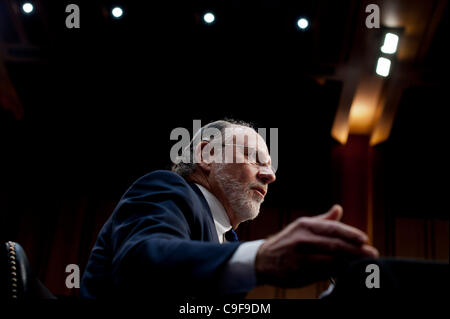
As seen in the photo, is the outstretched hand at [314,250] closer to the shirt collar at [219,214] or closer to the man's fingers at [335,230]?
the man's fingers at [335,230]

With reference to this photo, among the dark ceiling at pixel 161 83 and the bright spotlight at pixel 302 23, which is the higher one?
the bright spotlight at pixel 302 23

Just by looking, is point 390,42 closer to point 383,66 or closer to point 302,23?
point 383,66

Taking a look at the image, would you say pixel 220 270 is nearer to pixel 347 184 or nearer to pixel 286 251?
pixel 286 251

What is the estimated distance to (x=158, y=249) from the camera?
0.75 meters

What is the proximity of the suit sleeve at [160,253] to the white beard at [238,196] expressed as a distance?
449 mm

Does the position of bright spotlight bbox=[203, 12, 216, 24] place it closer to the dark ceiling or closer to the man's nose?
the dark ceiling

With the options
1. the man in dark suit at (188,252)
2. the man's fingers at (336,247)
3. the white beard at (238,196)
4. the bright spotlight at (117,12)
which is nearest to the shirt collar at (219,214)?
the white beard at (238,196)

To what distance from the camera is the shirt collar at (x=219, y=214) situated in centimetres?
140

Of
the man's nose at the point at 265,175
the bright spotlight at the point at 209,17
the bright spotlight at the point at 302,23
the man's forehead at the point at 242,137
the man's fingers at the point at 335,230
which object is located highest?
the bright spotlight at the point at 209,17

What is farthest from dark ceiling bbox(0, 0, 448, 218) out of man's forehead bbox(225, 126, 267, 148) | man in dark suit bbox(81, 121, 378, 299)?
man in dark suit bbox(81, 121, 378, 299)

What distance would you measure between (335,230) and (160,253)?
0.89 feet

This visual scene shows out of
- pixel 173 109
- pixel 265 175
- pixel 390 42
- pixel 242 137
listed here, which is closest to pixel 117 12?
pixel 173 109

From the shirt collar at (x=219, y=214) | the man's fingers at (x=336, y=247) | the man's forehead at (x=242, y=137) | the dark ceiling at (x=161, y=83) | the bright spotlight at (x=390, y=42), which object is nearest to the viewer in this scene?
the man's fingers at (x=336, y=247)

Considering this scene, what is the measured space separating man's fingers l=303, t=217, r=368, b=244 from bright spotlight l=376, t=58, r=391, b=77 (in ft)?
11.7
